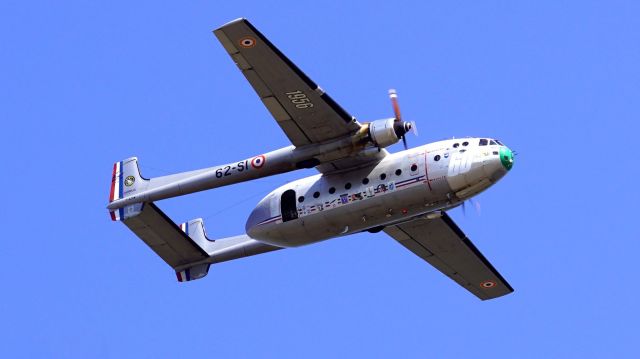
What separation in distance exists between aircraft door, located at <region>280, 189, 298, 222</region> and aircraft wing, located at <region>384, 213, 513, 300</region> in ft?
14.6

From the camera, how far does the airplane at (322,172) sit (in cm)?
3972

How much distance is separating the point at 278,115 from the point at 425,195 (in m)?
5.01

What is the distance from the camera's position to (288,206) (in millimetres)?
42281

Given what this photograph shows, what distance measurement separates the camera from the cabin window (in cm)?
4209

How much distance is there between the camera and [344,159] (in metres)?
41.6

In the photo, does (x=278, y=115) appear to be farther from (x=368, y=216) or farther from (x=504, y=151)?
(x=504, y=151)

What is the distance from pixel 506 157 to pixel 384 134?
369cm

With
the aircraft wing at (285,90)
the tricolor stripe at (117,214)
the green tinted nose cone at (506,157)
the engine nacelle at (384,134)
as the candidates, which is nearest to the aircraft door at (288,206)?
the aircraft wing at (285,90)

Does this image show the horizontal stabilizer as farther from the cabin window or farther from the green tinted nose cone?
the green tinted nose cone

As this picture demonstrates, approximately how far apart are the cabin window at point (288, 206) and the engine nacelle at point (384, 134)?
317 centimetres

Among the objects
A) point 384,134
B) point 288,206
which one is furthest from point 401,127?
point 288,206

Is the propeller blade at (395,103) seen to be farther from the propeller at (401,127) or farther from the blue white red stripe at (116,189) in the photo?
the blue white red stripe at (116,189)

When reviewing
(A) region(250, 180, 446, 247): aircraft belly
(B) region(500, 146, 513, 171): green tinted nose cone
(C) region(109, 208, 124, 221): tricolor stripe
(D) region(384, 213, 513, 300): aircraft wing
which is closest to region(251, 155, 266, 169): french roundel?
(A) region(250, 180, 446, 247): aircraft belly

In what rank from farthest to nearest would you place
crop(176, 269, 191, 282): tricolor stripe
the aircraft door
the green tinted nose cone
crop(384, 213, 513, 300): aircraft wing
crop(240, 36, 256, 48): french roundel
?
1. crop(176, 269, 191, 282): tricolor stripe
2. crop(384, 213, 513, 300): aircraft wing
3. the aircraft door
4. the green tinted nose cone
5. crop(240, 36, 256, 48): french roundel
